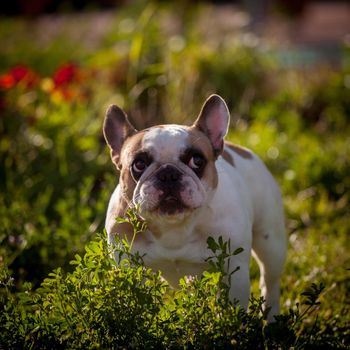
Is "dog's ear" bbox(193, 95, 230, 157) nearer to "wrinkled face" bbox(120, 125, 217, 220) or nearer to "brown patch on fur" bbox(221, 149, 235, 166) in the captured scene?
"wrinkled face" bbox(120, 125, 217, 220)

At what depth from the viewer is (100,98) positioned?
7.09m

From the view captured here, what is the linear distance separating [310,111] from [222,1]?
1393cm

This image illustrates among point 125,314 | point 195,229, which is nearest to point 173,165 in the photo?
point 195,229

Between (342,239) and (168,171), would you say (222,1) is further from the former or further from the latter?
(168,171)

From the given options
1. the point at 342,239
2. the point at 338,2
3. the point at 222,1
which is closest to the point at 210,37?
the point at 342,239

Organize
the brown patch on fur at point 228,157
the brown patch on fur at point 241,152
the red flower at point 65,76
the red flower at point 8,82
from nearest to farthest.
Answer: the brown patch on fur at point 228,157
the brown patch on fur at point 241,152
the red flower at point 8,82
the red flower at point 65,76

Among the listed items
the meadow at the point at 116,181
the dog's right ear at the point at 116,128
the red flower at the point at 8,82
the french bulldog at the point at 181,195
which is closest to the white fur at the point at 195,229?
the french bulldog at the point at 181,195

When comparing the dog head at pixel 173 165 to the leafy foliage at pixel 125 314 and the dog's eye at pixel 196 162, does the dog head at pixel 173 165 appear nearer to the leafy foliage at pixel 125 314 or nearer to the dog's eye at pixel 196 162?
the dog's eye at pixel 196 162

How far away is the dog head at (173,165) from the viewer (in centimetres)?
311

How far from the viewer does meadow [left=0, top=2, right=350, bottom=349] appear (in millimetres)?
2945

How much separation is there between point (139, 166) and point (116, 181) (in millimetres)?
2054

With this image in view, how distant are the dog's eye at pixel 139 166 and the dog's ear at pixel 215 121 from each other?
1.32 ft

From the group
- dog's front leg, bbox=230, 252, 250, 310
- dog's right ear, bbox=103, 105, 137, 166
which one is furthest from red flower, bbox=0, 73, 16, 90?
dog's front leg, bbox=230, 252, 250, 310

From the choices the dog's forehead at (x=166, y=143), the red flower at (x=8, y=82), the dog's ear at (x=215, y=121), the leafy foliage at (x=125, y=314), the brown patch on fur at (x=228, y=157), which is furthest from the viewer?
the red flower at (x=8, y=82)
